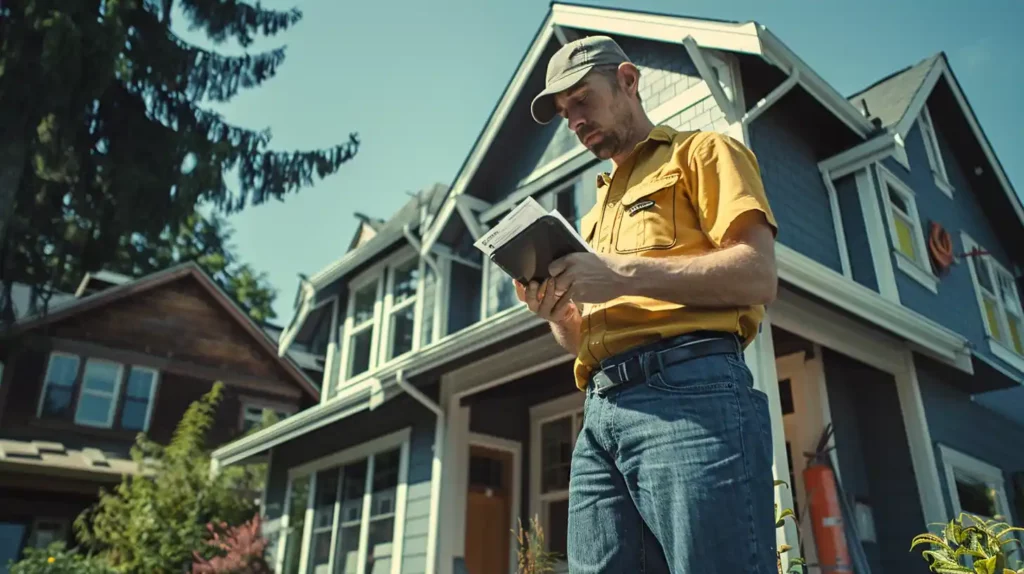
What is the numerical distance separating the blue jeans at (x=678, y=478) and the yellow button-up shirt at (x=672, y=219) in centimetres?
10

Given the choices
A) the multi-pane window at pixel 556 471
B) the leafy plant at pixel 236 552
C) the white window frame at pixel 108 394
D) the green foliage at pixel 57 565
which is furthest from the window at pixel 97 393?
the multi-pane window at pixel 556 471

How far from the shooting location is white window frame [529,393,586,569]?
8.66 metres

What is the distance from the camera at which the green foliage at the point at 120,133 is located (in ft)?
36.8

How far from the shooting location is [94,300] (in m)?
16.5

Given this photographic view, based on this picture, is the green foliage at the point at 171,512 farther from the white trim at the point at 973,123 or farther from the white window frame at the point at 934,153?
the white trim at the point at 973,123

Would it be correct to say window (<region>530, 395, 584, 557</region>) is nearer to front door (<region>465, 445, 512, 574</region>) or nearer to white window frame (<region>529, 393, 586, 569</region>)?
white window frame (<region>529, 393, 586, 569</region>)

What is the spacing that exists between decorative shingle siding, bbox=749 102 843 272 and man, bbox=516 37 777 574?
5651 mm

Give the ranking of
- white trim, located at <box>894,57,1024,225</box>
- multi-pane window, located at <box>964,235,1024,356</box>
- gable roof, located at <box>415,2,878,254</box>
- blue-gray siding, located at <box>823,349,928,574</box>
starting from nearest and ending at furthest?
blue-gray siding, located at <box>823,349,928,574</box> < gable roof, located at <box>415,2,878,254</box> < multi-pane window, located at <box>964,235,1024,356</box> < white trim, located at <box>894,57,1024,225</box>

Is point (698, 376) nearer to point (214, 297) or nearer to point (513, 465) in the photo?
point (513, 465)

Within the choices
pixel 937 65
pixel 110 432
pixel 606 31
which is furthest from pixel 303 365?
pixel 937 65

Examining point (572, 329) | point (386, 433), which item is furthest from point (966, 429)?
point (572, 329)

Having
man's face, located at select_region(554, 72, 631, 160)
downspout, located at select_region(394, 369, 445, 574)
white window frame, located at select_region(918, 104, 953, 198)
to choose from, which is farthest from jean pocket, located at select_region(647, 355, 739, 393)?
white window frame, located at select_region(918, 104, 953, 198)

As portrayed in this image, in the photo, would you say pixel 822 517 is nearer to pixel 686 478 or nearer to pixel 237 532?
pixel 686 478

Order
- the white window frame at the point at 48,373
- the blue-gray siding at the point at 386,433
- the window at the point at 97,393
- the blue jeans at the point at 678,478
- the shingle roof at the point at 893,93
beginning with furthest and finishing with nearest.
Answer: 1. the window at the point at 97,393
2. the white window frame at the point at 48,373
3. the shingle roof at the point at 893,93
4. the blue-gray siding at the point at 386,433
5. the blue jeans at the point at 678,478
